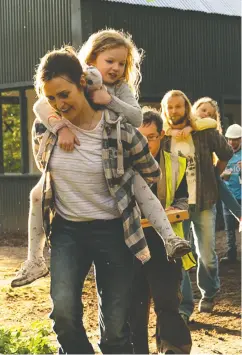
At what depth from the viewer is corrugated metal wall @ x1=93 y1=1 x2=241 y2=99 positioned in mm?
14742

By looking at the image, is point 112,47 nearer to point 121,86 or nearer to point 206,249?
point 121,86

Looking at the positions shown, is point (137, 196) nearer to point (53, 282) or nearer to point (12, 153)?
point (53, 282)

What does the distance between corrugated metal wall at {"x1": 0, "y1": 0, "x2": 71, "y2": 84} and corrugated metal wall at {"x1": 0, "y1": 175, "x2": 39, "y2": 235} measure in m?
1.70

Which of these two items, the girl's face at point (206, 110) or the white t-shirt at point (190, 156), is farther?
the girl's face at point (206, 110)

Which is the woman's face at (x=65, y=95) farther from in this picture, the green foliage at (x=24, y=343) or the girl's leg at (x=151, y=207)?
the green foliage at (x=24, y=343)

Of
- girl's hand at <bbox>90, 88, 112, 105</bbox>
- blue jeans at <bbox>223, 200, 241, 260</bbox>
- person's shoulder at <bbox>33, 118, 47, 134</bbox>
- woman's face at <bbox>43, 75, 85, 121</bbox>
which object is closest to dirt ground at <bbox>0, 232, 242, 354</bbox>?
blue jeans at <bbox>223, 200, 241, 260</bbox>

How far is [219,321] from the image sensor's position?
7.66 metres

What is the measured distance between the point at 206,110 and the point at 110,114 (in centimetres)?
452

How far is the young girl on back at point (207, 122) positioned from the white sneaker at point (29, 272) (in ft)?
10.8

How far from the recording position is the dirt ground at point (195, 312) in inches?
269

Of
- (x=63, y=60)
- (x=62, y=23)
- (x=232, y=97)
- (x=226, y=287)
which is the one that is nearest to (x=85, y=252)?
(x=63, y=60)

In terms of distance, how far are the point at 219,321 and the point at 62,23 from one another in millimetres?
7860

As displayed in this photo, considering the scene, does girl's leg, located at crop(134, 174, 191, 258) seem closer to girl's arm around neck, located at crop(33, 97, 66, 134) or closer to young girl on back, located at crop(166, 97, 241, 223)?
girl's arm around neck, located at crop(33, 97, 66, 134)

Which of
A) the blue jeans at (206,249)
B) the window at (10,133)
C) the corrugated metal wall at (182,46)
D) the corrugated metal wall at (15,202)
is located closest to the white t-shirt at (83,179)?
the blue jeans at (206,249)
